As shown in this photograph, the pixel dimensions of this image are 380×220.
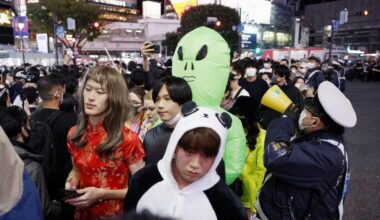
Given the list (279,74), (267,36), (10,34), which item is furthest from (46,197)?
(267,36)

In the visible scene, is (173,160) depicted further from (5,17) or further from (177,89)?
(5,17)

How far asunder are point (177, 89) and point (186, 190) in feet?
3.27

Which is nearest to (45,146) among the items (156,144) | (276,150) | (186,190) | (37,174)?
(37,174)

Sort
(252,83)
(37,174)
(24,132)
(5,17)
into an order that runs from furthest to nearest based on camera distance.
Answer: (5,17), (252,83), (24,132), (37,174)

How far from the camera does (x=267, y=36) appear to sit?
64.6 m

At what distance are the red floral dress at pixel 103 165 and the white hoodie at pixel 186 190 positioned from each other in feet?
1.73

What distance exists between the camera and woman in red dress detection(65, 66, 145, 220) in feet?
7.16

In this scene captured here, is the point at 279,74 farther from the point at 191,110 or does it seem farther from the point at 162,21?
the point at 162,21

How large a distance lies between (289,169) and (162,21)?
2745 inches

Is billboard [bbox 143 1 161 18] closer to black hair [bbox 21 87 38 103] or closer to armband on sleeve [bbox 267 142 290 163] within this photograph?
black hair [bbox 21 87 38 103]

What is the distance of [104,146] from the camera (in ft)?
7.00

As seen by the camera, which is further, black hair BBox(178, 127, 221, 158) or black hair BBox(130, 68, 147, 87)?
black hair BBox(130, 68, 147, 87)

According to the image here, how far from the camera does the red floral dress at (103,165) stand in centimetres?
219

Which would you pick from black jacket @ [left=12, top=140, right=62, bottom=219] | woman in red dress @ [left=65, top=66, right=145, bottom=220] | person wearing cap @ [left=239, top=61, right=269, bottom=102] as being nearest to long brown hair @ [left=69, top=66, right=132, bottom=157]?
woman in red dress @ [left=65, top=66, right=145, bottom=220]
